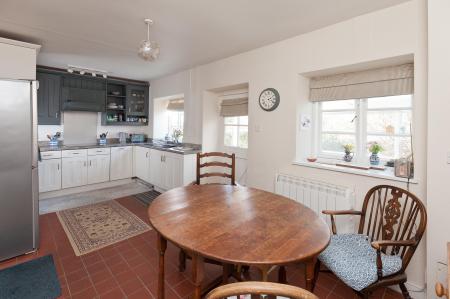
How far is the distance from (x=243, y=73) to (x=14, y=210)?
2.95 meters

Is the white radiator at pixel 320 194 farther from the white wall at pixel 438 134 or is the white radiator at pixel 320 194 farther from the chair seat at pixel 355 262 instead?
the white wall at pixel 438 134

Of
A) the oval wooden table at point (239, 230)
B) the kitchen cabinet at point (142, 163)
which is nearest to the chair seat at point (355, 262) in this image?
the oval wooden table at point (239, 230)

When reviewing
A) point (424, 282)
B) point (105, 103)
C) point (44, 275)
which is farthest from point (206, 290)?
point (105, 103)

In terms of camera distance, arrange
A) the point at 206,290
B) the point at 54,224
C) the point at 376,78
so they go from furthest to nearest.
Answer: the point at 54,224, the point at 376,78, the point at 206,290

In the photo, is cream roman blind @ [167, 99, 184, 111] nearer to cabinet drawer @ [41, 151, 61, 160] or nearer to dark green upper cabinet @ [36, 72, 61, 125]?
dark green upper cabinet @ [36, 72, 61, 125]

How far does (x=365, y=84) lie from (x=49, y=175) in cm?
476

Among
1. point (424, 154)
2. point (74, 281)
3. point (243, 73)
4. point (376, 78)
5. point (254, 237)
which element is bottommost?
point (74, 281)

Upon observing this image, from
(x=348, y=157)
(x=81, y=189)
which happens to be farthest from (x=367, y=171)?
(x=81, y=189)

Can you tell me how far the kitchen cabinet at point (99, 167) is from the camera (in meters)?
4.29

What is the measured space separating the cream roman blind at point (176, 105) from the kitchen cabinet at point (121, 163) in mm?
1230

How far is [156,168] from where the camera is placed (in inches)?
168

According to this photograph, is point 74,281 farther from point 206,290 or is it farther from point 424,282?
point 424,282

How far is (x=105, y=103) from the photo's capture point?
15.3ft

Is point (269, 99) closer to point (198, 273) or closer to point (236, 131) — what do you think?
point (236, 131)
